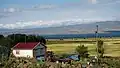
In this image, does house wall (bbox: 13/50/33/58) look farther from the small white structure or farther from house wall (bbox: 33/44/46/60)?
house wall (bbox: 33/44/46/60)

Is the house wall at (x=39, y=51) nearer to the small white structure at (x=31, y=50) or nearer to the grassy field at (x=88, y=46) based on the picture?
the small white structure at (x=31, y=50)

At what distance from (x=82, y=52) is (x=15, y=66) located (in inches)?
900

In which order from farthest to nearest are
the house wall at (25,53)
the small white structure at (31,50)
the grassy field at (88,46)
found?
the grassy field at (88,46) → the house wall at (25,53) → the small white structure at (31,50)

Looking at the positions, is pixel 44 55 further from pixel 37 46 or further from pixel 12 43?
pixel 12 43

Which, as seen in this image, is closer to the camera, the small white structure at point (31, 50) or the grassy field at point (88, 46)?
the small white structure at point (31, 50)

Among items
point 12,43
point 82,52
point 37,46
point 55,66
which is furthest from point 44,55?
point 55,66

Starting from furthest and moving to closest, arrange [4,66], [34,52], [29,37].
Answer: [29,37]
[34,52]
[4,66]

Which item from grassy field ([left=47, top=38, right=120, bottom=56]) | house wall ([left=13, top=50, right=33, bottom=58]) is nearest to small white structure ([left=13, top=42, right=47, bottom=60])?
house wall ([left=13, top=50, right=33, bottom=58])

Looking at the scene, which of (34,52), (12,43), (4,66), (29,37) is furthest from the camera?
(29,37)

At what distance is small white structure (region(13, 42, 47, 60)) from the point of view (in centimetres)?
5906

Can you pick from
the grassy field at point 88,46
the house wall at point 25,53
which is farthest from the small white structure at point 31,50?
the grassy field at point 88,46

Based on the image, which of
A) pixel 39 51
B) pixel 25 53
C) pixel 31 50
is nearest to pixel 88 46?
pixel 39 51

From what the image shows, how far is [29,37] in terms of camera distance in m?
85.1

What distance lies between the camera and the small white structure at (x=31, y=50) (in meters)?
59.1
